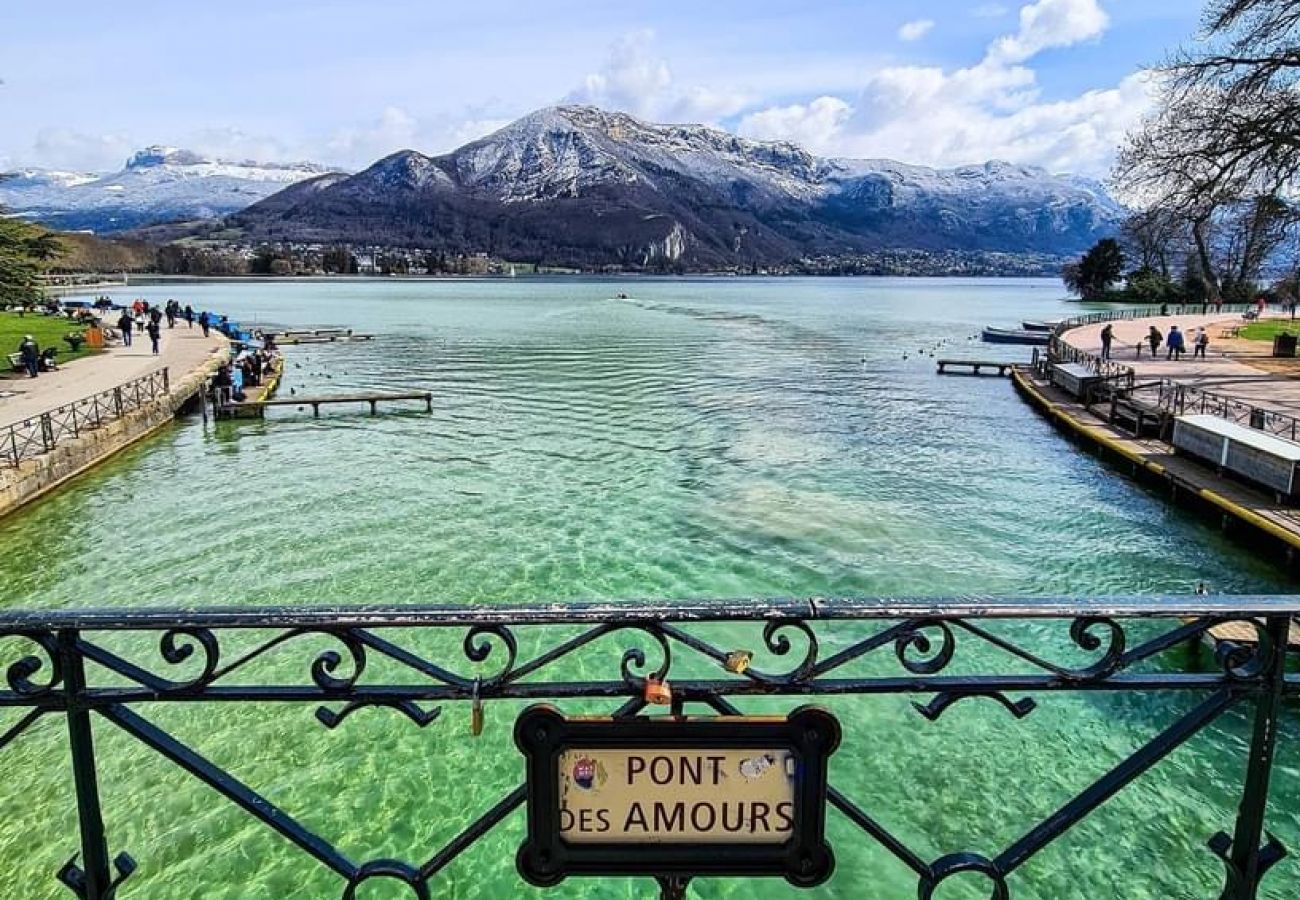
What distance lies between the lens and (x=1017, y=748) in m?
10.4

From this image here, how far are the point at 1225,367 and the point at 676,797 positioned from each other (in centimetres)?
4258

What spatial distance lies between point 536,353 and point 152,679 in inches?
2148

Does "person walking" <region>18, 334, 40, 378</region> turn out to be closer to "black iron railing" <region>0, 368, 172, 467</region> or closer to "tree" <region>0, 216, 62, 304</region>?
"tree" <region>0, 216, 62, 304</region>

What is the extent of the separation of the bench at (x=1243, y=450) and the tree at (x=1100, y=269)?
339 ft

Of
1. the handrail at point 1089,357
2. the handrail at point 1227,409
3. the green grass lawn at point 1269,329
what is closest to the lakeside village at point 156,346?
the handrail at point 1227,409

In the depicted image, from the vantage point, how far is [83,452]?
23406 millimetres

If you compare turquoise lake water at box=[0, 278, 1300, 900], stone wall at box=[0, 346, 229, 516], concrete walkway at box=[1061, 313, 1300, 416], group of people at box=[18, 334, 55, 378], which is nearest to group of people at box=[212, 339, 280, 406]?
stone wall at box=[0, 346, 229, 516]

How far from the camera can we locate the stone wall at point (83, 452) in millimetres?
19859

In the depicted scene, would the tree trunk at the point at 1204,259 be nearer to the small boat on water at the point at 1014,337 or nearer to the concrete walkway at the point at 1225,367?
the concrete walkway at the point at 1225,367

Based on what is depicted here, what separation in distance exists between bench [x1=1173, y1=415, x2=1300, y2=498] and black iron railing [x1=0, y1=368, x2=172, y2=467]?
28.4m

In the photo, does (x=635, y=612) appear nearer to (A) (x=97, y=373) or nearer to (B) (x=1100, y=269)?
(A) (x=97, y=373)

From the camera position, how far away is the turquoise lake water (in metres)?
8.69

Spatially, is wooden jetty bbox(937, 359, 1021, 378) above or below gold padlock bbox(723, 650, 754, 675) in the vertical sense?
below

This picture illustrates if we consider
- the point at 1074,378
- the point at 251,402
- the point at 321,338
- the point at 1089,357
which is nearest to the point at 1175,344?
the point at 1089,357
